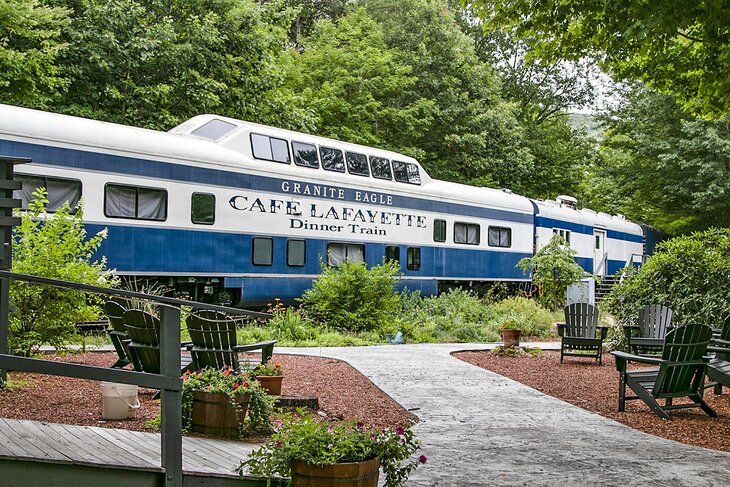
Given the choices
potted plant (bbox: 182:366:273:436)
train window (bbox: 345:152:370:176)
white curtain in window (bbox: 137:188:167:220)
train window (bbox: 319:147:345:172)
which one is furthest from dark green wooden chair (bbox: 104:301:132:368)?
train window (bbox: 345:152:370:176)

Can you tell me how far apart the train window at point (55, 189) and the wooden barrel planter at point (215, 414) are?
790 centimetres

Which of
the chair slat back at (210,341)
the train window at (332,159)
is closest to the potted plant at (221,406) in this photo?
the chair slat back at (210,341)

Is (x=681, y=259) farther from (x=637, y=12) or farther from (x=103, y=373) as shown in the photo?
(x=103, y=373)

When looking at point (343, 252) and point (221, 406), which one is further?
point (343, 252)

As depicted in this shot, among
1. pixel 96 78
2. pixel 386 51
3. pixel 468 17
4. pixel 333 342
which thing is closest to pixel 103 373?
pixel 333 342

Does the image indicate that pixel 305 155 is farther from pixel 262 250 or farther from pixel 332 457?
pixel 332 457

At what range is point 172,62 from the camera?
20.8m

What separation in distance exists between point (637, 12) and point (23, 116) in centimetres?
924

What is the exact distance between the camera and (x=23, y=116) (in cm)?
1279

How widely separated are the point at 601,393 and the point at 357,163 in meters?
10.3

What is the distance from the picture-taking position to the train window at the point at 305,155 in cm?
1750

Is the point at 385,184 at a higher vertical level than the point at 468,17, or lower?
lower

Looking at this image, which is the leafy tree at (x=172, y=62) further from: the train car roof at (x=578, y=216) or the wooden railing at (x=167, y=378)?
the wooden railing at (x=167, y=378)

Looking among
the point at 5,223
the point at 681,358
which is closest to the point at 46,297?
the point at 5,223
